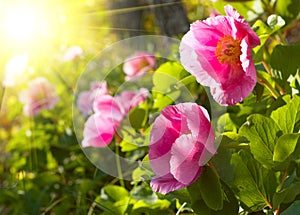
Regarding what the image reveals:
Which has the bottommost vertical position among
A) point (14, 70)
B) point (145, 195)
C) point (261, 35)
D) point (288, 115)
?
point (145, 195)

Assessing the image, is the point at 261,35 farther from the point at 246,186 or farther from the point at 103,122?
the point at 103,122

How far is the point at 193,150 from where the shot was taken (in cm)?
64

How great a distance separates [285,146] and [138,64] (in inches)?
45.6

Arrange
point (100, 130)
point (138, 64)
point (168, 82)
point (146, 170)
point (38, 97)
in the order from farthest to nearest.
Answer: point (38, 97), point (138, 64), point (100, 130), point (168, 82), point (146, 170)

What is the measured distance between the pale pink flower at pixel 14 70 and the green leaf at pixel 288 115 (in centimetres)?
161

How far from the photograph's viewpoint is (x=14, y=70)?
2.30 metres

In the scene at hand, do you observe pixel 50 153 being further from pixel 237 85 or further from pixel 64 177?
pixel 237 85

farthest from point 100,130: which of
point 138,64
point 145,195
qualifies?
point 138,64

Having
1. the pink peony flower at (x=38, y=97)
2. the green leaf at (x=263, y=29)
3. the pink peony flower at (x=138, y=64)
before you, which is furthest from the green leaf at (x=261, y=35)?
the pink peony flower at (x=38, y=97)

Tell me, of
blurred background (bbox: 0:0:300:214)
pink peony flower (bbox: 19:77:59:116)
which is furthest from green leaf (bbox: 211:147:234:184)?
pink peony flower (bbox: 19:77:59:116)

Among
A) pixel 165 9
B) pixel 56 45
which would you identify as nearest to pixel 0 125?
pixel 56 45

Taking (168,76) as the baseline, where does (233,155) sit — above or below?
below

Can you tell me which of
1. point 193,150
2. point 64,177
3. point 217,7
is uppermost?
point 217,7

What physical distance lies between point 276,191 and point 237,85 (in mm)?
148
